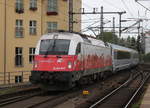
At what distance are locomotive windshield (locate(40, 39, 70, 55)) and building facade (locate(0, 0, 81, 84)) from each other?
53.5ft

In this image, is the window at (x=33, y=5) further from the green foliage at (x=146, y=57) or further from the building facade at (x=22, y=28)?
the green foliage at (x=146, y=57)

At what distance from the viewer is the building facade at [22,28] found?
115 feet

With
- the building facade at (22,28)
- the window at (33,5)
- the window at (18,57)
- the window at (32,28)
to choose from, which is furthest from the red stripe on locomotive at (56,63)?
the window at (33,5)

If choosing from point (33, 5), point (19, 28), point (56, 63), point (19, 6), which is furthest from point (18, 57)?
point (56, 63)

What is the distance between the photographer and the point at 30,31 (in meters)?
37.4

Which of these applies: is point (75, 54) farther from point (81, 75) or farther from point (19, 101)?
point (19, 101)

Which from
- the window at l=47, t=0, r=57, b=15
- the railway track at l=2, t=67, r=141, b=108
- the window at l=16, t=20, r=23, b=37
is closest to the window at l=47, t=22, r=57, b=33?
the window at l=47, t=0, r=57, b=15

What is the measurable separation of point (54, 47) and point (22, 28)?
19.3 metres

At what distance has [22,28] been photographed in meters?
36.5

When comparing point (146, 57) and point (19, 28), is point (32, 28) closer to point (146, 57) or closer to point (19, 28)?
point (19, 28)

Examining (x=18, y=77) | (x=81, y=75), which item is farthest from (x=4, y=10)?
(x=81, y=75)

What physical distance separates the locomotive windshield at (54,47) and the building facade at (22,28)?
16.3 m

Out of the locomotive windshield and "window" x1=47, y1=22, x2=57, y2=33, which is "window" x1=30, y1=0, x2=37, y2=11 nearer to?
"window" x1=47, y1=22, x2=57, y2=33

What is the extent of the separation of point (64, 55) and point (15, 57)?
19.2 metres
